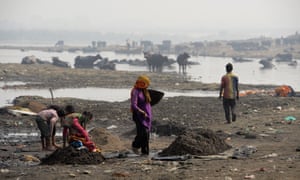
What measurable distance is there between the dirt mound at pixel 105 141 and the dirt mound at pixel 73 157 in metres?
1.66

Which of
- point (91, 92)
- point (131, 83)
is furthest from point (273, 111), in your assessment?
point (131, 83)

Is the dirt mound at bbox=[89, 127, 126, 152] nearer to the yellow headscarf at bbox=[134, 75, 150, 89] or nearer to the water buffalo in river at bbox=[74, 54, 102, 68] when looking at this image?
the yellow headscarf at bbox=[134, 75, 150, 89]

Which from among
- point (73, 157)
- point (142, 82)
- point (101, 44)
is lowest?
point (73, 157)

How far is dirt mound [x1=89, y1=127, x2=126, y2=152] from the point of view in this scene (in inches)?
404

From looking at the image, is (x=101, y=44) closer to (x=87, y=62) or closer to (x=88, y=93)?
(x=87, y=62)

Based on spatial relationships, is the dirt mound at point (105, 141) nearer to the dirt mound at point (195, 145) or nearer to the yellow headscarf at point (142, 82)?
the dirt mound at point (195, 145)

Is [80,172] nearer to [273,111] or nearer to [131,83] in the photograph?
[273,111]

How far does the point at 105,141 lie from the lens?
10.5 meters

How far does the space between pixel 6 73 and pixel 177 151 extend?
2774 cm

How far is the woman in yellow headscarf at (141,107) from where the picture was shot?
8906 mm

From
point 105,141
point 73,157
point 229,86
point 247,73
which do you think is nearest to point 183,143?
point 73,157

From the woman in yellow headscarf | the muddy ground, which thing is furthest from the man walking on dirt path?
the woman in yellow headscarf

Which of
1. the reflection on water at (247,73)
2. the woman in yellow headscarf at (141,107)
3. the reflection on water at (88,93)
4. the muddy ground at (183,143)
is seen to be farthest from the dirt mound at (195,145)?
the reflection on water at (247,73)

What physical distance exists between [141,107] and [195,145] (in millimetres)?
989
